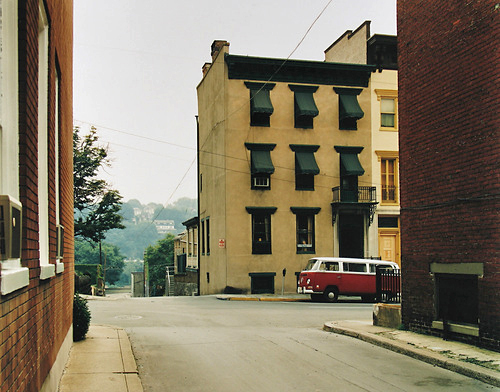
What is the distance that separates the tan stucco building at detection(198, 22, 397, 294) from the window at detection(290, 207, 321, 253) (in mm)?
57

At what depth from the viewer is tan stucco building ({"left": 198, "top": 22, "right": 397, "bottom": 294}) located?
32.1 metres

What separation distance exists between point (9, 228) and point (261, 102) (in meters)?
29.0

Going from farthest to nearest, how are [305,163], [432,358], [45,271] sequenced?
[305,163] < [432,358] < [45,271]

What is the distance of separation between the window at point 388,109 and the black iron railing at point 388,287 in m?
19.7

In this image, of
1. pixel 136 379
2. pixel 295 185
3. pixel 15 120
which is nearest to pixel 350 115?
pixel 295 185

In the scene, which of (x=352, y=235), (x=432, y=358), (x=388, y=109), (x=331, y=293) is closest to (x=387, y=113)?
(x=388, y=109)

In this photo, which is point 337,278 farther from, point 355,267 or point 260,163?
point 260,163

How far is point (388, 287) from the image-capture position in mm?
15688

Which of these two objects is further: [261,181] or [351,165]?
[351,165]

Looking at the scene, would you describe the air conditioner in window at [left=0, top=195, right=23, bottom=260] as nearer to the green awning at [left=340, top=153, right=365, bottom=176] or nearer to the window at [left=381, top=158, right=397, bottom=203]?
the green awning at [left=340, top=153, right=365, bottom=176]

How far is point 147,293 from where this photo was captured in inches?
3521

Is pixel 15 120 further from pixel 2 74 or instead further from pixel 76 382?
pixel 76 382

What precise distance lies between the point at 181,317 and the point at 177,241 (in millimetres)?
41032

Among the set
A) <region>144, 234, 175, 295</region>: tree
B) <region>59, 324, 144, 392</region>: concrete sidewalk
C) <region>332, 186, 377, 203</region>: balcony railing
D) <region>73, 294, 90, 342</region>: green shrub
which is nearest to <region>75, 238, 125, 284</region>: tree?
<region>144, 234, 175, 295</region>: tree
